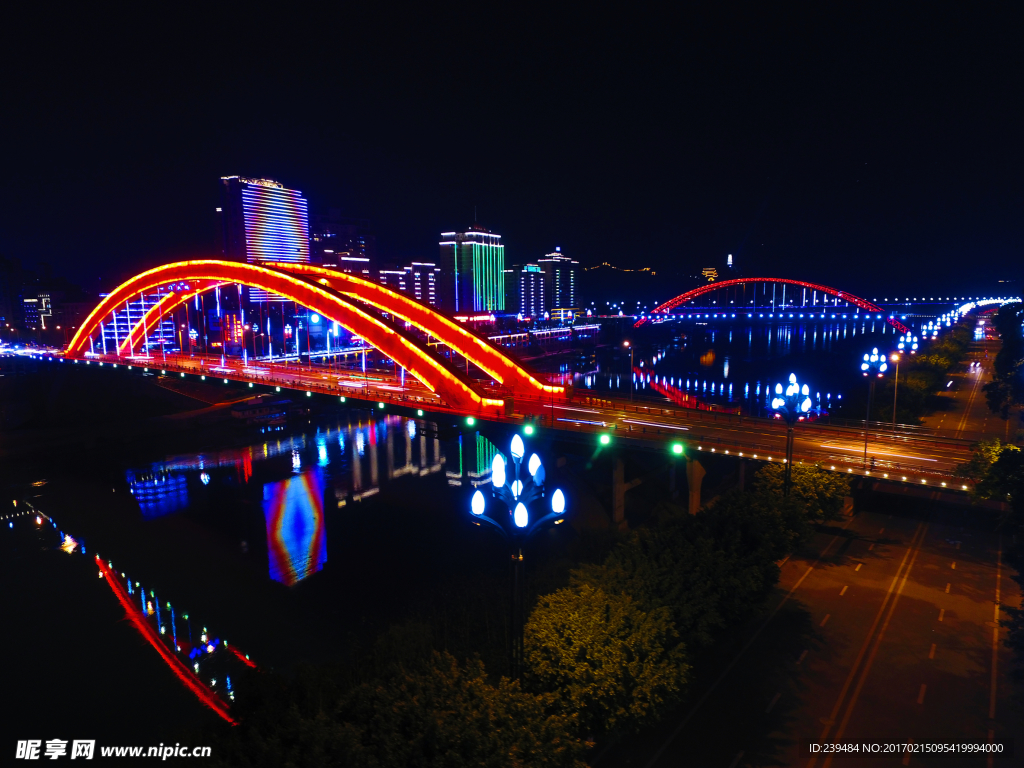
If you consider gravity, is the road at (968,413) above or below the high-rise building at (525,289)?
below

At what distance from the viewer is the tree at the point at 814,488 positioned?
2003 cm

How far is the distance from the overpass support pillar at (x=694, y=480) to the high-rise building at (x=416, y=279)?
434 ft

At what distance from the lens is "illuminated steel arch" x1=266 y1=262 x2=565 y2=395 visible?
34844mm

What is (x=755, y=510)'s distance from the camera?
18.0 m

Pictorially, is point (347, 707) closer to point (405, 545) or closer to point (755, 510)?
point (755, 510)

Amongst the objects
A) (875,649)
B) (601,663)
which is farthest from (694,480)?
(601,663)

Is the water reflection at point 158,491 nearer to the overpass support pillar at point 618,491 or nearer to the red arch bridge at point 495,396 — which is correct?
the red arch bridge at point 495,396

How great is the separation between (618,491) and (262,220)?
132224mm

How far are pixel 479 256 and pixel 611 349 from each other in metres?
54.2

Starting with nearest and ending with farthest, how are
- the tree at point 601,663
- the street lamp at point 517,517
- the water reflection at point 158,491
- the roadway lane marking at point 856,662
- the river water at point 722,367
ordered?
the street lamp at point 517,517
the tree at point 601,663
the roadway lane marking at point 856,662
the water reflection at point 158,491
the river water at point 722,367

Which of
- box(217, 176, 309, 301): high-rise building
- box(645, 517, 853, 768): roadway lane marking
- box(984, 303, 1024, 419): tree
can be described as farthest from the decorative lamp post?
box(217, 176, 309, 301): high-rise building

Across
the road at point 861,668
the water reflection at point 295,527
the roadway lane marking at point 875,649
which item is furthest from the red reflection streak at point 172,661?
the roadway lane marking at point 875,649

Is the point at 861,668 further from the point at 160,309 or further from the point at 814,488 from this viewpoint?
the point at 160,309

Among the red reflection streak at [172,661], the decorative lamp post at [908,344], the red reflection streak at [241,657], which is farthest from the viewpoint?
the decorative lamp post at [908,344]
